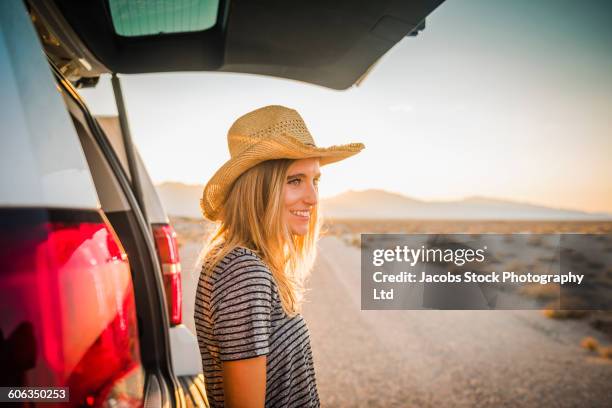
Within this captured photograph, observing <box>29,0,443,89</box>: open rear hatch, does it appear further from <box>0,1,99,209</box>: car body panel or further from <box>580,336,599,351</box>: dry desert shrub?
<box>580,336,599,351</box>: dry desert shrub

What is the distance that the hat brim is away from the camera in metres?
1.53

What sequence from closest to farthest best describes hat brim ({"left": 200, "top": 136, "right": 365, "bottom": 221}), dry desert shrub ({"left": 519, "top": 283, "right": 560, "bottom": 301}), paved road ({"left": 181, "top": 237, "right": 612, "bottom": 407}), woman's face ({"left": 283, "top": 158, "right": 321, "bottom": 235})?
hat brim ({"left": 200, "top": 136, "right": 365, "bottom": 221}) < woman's face ({"left": 283, "top": 158, "right": 321, "bottom": 235}) < paved road ({"left": 181, "top": 237, "right": 612, "bottom": 407}) < dry desert shrub ({"left": 519, "top": 283, "right": 560, "bottom": 301})

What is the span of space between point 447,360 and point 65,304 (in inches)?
224

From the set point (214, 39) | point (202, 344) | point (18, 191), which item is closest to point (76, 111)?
point (214, 39)

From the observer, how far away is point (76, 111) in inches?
66.7

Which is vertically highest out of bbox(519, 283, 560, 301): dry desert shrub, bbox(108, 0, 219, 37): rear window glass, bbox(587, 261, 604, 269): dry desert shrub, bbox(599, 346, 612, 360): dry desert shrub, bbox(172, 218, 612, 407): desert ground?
bbox(108, 0, 219, 37): rear window glass

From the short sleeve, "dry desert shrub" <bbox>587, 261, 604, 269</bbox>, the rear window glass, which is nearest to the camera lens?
the short sleeve

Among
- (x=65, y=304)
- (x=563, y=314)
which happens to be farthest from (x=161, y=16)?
(x=563, y=314)

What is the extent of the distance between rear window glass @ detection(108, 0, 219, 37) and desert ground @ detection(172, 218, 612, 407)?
939 mm

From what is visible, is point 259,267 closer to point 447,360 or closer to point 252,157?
point 252,157

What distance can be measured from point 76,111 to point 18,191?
1.23 meters

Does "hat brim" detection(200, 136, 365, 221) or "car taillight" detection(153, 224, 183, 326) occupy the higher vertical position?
"hat brim" detection(200, 136, 365, 221)

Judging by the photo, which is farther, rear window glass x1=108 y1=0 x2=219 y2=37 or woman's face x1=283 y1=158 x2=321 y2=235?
rear window glass x1=108 y1=0 x2=219 y2=37


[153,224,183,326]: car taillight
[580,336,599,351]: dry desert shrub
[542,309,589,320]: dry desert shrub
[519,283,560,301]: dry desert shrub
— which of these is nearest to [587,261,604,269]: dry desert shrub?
[519,283,560,301]: dry desert shrub
